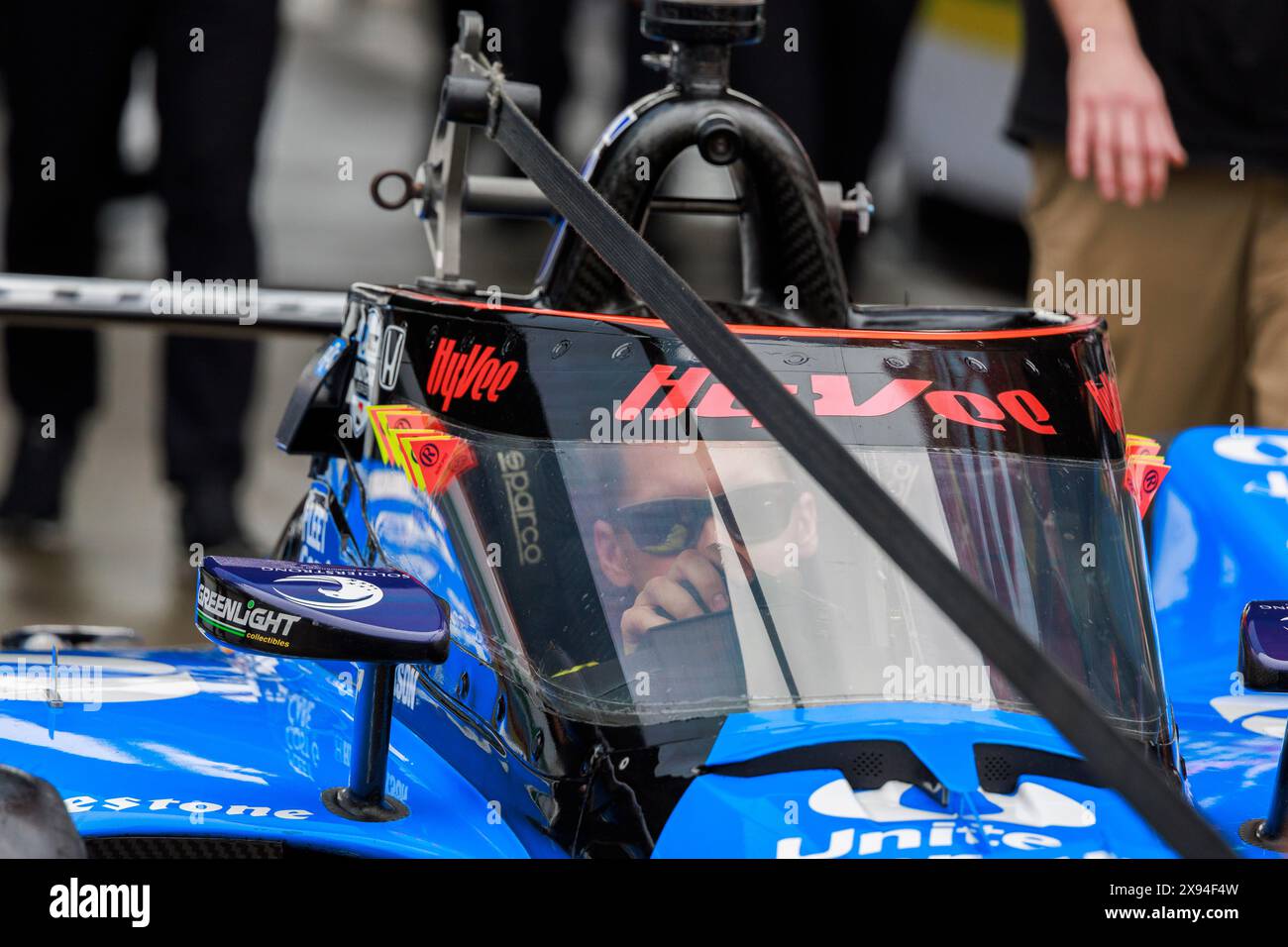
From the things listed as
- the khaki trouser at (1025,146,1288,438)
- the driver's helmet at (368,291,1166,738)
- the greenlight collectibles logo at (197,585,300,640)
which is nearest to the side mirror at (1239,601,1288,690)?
the driver's helmet at (368,291,1166,738)

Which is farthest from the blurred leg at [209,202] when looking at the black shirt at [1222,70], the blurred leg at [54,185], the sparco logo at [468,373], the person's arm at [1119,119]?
the sparco logo at [468,373]

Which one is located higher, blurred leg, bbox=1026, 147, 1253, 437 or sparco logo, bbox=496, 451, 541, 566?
blurred leg, bbox=1026, 147, 1253, 437

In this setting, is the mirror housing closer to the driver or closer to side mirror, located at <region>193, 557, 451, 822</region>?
side mirror, located at <region>193, 557, 451, 822</region>

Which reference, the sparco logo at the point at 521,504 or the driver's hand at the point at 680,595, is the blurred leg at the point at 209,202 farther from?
the driver's hand at the point at 680,595

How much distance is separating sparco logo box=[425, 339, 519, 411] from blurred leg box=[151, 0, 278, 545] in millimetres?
2212

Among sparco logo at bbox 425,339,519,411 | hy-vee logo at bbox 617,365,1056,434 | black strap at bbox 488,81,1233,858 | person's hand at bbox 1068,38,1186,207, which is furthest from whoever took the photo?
person's hand at bbox 1068,38,1186,207

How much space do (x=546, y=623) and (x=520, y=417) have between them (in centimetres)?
29

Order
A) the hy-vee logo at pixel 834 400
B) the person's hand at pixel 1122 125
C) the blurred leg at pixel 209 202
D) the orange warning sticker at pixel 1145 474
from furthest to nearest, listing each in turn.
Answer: the blurred leg at pixel 209 202
the person's hand at pixel 1122 125
the orange warning sticker at pixel 1145 474
the hy-vee logo at pixel 834 400

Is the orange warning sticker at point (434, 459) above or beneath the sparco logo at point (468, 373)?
beneath

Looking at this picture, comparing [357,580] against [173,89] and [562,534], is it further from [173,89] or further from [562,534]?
[173,89]

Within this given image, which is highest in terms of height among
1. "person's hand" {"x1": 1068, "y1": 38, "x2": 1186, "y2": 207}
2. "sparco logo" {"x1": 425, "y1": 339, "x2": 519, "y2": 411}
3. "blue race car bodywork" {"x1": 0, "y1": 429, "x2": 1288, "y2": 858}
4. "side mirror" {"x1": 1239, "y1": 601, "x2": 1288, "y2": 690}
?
"person's hand" {"x1": 1068, "y1": 38, "x2": 1186, "y2": 207}

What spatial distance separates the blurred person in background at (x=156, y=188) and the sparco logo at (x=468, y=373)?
2.20 m

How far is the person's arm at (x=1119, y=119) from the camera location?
3412 mm

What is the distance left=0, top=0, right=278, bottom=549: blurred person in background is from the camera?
4.59m
